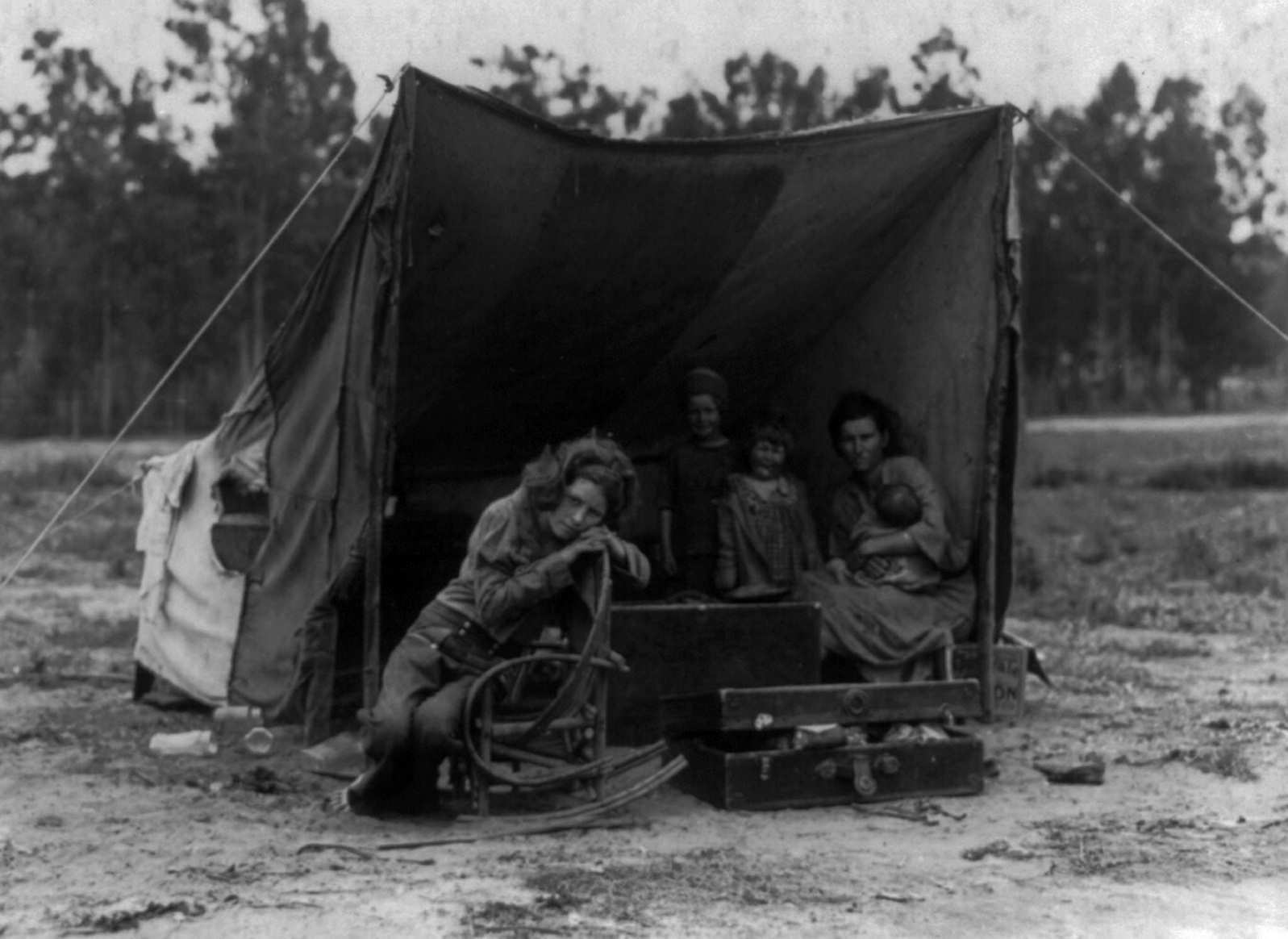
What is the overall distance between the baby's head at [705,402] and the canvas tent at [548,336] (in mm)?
377

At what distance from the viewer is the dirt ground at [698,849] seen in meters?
3.93

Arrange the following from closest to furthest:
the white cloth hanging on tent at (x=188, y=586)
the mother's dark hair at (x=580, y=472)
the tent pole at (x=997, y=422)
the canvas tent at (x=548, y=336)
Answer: the mother's dark hair at (x=580, y=472) < the canvas tent at (x=548, y=336) < the tent pole at (x=997, y=422) < the white cloth hanging on tent at (x=188, y=586)

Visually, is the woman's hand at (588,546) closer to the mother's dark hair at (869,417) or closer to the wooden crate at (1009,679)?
the mother's dark hair at (869,417)

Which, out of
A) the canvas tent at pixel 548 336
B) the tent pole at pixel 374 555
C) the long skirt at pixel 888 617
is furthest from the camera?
the long skirt at pixel 888 617

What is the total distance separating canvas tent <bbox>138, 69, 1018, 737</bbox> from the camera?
5809 millimetres

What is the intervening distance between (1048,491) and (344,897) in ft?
59.8

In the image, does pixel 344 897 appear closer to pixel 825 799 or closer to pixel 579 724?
pixel 579 724

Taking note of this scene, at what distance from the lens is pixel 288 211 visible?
24.1 metres

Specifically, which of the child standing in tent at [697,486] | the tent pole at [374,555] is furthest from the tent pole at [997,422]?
the tent pole at [374,555]

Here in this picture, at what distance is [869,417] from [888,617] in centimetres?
99

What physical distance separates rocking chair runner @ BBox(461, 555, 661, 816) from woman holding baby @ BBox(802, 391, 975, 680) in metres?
1.50

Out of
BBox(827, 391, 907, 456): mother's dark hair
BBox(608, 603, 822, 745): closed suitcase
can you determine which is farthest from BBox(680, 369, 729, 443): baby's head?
BBox(608, 603, 822, 745): closed suitcase

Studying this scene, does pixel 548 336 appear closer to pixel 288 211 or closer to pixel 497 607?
pixel 497 607

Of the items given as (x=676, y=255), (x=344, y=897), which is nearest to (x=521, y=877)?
(x=344, y=897)
